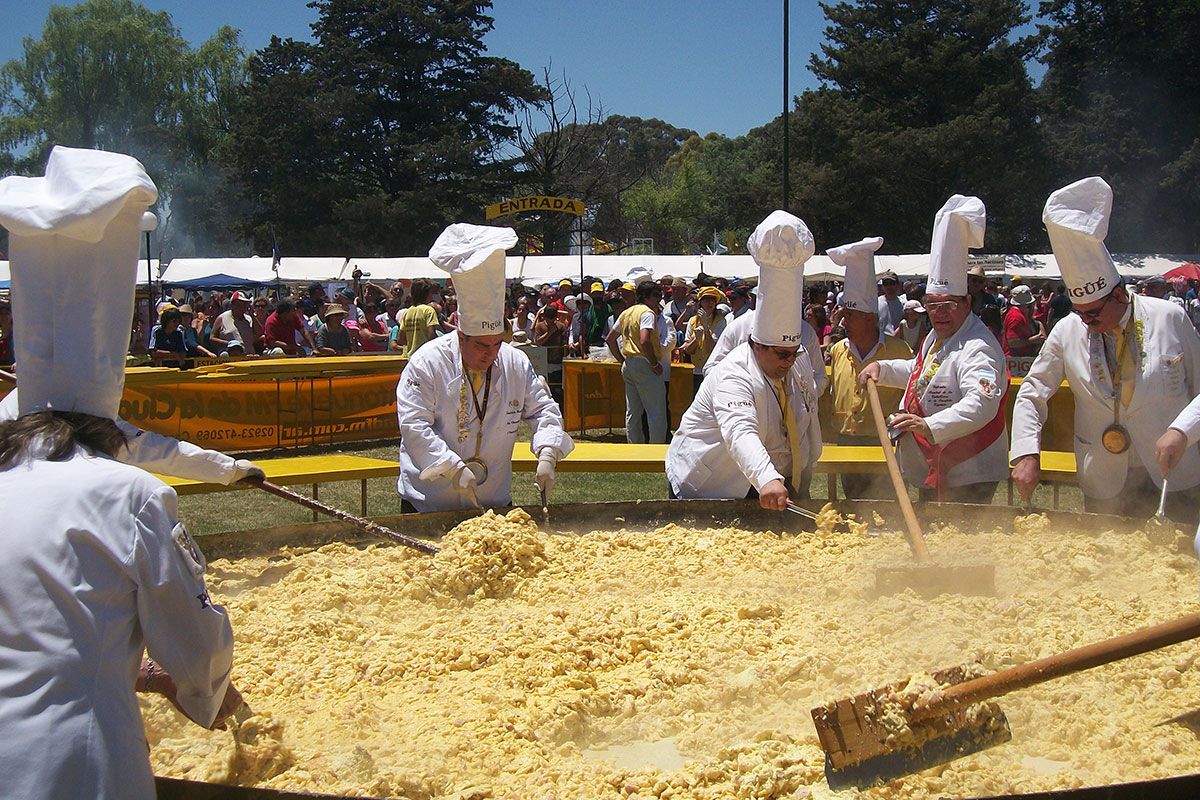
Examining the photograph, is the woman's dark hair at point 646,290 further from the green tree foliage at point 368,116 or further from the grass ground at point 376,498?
the green tree foliage at point 368,116

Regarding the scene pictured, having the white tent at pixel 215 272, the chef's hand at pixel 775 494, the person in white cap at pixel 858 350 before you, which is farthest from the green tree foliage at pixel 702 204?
the chef's hand at pixel 775 494

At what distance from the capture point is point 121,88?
46969 millimetres

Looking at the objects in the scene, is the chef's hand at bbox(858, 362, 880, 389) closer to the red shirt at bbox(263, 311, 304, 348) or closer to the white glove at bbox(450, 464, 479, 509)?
the white glove at bbox(450, 464, 479, 509)

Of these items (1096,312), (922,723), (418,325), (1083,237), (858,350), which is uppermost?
(1083,237)

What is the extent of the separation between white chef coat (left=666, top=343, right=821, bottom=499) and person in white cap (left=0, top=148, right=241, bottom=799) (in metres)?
2.53

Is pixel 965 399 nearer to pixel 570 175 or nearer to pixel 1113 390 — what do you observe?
pixel 1113 390

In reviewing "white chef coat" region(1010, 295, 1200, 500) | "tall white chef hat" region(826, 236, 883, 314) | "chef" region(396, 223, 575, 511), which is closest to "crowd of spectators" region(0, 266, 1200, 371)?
"tall white chef hat" region(826, 236, 883, 314)

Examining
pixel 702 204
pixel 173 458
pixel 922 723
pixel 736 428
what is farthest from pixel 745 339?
pixel 702 204

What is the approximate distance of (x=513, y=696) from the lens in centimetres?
277

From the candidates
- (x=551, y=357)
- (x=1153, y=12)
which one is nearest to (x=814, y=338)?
(x=551, y=357)

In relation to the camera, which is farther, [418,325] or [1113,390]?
[418,325]

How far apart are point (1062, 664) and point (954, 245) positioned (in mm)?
2763

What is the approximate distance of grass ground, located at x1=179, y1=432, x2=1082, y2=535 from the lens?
8172mm

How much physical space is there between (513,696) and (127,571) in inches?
50.1
